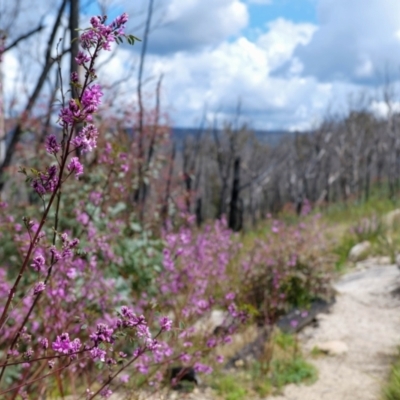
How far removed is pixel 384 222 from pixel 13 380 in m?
8.58

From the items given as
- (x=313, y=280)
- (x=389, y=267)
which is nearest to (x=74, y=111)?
(x=313, y=280)

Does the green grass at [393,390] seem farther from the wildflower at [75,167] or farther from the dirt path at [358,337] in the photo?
the wildflower at [75,167]

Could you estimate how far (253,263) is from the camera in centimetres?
672

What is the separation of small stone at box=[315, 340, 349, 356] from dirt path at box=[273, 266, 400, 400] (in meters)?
0.05

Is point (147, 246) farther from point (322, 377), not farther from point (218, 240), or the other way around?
point (322, 377)

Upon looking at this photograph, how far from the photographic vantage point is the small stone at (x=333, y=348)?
5625mm

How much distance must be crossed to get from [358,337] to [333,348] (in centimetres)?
63

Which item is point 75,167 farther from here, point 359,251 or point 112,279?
point 359,251

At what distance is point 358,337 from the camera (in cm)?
615

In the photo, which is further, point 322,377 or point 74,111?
point 322,377

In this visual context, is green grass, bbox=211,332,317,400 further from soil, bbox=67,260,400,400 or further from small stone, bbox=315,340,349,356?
small stone, bbox=315,340,349,356

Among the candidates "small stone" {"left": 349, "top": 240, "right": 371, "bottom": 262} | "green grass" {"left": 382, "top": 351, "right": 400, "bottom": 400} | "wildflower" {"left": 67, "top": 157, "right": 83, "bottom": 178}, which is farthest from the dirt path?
"wildflower" {"left": 67, "top": 157, "right": 83, "bottom": 178}

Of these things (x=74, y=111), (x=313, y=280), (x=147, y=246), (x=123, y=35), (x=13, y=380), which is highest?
(x=123, y=35)

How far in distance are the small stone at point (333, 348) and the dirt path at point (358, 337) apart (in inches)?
1.9
